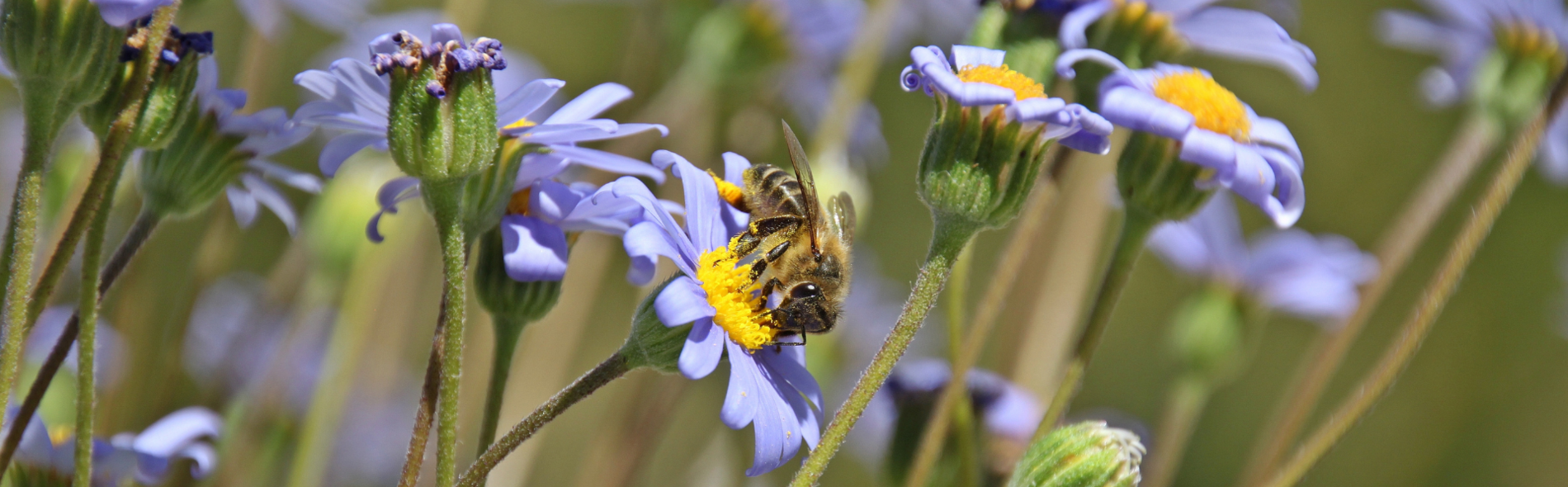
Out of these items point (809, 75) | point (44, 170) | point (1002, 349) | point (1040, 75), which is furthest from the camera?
point (809, 75)

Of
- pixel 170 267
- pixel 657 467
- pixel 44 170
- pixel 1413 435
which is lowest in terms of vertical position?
pixel 1413 435

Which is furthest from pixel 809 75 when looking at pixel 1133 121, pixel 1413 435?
pixel 1413 435

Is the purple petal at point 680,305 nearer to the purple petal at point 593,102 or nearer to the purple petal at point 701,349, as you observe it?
the purple petal at point 701,349

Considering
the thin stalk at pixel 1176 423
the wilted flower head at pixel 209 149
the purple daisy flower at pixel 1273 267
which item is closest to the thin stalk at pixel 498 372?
the wilted flower head at pixel 209 149

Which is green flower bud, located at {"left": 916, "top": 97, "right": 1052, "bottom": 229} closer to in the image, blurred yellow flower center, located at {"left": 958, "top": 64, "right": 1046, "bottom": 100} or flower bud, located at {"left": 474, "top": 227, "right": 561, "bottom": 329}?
blurred yellow flower center, located at {"left": 958, "top": 64, "right": 1046, "bottom": 100}

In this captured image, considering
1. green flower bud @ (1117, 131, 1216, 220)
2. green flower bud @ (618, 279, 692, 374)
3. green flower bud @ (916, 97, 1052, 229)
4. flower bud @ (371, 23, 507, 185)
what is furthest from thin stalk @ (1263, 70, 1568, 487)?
flower bud @ (371, 23, 507, 185)

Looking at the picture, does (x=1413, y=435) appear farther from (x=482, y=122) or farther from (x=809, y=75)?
(x=482, y=122)
